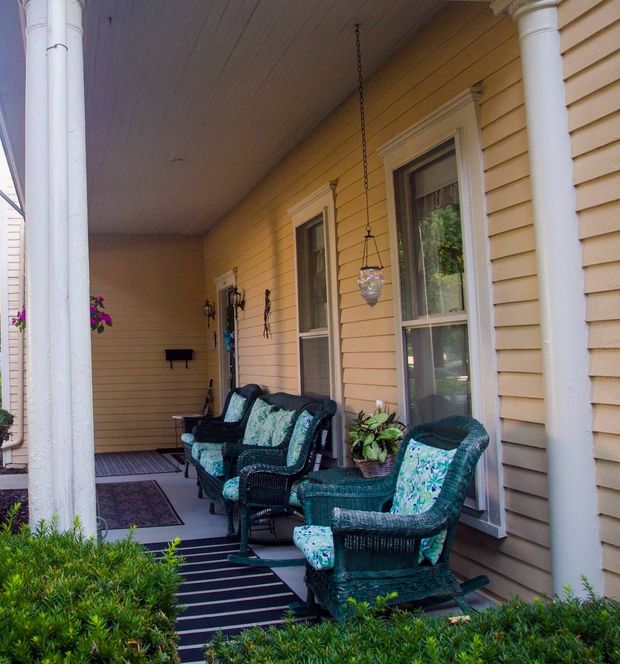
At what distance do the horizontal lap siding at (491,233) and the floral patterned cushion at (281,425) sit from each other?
45 cm

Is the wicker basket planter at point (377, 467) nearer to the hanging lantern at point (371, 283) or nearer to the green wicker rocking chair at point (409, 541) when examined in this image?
the green wicker rocking chair at point (409, 541)

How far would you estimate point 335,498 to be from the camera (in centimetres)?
323

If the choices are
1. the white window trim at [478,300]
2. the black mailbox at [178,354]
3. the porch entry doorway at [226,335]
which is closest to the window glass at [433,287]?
the white window trim at [478,300]

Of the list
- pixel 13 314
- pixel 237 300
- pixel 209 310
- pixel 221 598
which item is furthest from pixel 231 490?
pixel 13 314

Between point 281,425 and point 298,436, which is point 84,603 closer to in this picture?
point 298,436

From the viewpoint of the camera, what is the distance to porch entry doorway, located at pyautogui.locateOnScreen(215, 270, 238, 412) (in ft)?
28.5

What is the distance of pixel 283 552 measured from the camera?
4.37 meters

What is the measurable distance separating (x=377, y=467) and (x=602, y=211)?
181 centimetres

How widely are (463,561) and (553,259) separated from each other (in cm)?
169

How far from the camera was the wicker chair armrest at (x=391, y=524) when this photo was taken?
2.66 m

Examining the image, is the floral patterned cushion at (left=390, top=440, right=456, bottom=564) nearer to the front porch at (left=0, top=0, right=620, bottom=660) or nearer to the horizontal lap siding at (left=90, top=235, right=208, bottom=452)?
the front porch at (left=0, top=0, right=620, bottom=660)

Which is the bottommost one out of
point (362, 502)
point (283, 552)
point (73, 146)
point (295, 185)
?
point (283, 552)

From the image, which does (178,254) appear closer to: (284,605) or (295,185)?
(295,185)

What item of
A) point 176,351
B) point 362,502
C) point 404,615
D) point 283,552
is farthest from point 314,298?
point 176,351
